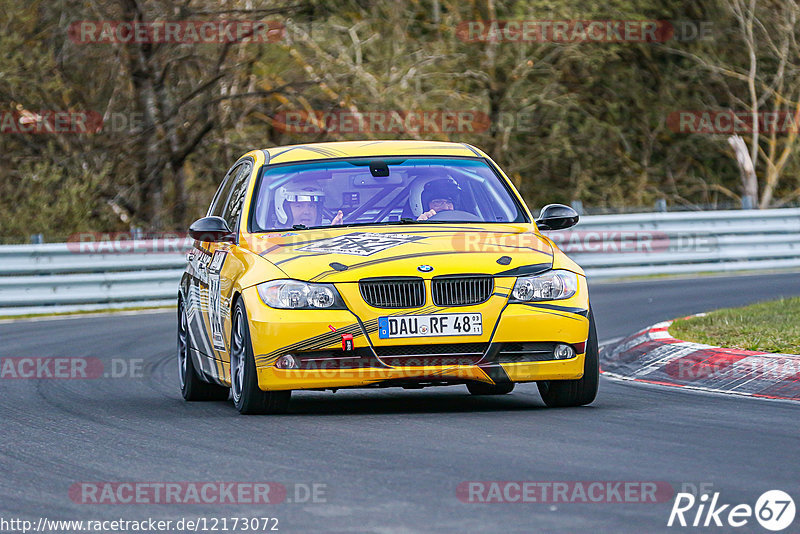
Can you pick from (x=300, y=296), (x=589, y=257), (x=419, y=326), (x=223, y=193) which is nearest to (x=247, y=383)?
(x=300, y=296)

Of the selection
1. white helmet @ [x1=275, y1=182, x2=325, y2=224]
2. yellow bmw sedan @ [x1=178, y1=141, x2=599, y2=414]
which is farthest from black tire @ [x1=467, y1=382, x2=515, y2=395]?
white helmet @ [x1=275, y1=182, x2=325, y2=224]

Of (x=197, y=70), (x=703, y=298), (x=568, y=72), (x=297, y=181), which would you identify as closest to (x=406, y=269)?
(x=297, y=181)

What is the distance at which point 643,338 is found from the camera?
1186 cm

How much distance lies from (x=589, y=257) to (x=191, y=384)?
1379 cm

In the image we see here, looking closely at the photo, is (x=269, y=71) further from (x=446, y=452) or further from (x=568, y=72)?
(x=446, y=452)

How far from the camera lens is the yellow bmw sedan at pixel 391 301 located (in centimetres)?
841

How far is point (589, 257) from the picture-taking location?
76.9 ft

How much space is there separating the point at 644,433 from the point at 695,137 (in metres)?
27.9

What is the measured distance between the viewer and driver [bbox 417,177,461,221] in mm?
9648

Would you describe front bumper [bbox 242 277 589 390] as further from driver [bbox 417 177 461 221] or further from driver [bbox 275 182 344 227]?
driver [bbox 417 177 461 221]

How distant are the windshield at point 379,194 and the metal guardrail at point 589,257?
11.5 metres

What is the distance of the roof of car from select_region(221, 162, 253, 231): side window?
0.81ft

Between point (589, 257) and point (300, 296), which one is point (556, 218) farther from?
point (589, 257)

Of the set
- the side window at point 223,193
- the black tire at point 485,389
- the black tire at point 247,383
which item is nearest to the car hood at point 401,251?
the black tire at point 247,383
